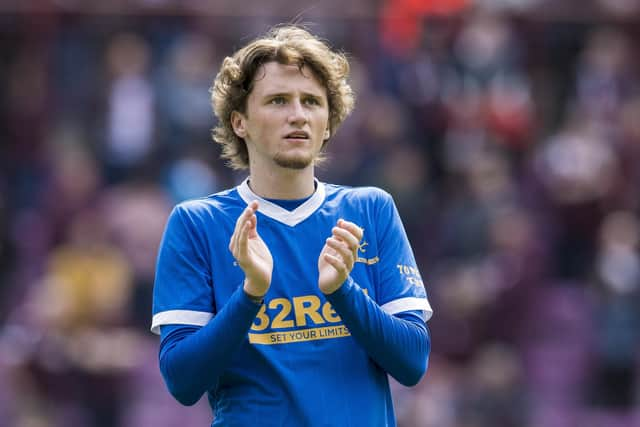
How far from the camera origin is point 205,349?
12.2ft

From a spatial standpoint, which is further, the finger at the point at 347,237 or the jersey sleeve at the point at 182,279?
the jersey sleeve at the point at 182,279

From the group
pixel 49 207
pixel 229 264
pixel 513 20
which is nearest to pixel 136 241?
pixel 49 207

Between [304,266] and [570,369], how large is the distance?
684 cm

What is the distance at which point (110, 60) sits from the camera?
11.4 meters

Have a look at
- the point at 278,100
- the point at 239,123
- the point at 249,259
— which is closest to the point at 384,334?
the point at 249,259

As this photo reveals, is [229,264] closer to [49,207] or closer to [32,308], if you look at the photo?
[32,308]

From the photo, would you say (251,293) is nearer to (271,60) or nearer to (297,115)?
(297,115)

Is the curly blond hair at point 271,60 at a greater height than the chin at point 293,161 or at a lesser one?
greater

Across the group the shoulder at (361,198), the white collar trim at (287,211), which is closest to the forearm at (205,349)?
the white collar trim at (287,211)

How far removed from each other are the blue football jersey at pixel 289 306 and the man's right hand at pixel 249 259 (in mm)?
289

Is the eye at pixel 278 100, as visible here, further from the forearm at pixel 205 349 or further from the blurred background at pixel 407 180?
the blurred background at pixel 407 180

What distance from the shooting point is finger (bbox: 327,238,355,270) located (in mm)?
3684

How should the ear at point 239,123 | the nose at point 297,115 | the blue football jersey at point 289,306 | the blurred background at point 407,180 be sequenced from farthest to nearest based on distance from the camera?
the blurred background at point 407,180 → the ear at point 239,123 → the nose at point 297,115 → the blue football jersey at point 289,306

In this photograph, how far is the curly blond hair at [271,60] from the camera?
13.7ft
